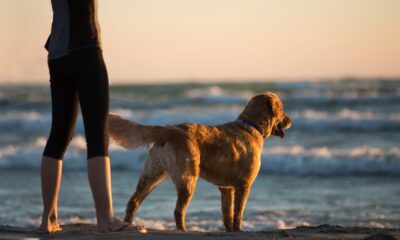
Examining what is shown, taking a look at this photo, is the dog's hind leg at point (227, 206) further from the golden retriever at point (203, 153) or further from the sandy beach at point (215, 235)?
the sandy beach at point (215, 235)

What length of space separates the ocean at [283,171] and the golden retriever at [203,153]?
1485mm

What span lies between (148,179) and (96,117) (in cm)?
119

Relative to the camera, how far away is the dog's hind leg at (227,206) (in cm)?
596

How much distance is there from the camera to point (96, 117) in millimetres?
4504

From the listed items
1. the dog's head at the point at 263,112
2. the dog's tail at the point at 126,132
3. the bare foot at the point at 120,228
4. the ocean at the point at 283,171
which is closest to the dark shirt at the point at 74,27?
the dog's tail at the point at 126,132

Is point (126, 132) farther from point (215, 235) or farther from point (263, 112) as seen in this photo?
point (263, 112)

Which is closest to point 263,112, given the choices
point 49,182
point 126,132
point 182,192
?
point 182,192

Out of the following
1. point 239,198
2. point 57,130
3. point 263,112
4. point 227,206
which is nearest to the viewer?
point 57,130

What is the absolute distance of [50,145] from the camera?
475cm

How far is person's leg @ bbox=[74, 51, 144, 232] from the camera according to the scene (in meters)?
4.46

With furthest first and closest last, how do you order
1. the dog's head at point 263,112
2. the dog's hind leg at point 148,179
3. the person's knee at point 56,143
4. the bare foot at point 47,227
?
the dog's head at point 263,112 → the dog's hind leg at point 148,179 → the bare foot at point 47,227 → the person's knee at point 56,143

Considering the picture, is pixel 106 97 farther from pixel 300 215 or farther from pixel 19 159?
pixel 19 159

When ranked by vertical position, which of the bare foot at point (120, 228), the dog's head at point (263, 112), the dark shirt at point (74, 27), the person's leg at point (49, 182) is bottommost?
the bare foot at point (120, 228)

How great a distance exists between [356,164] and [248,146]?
713 centimetres
